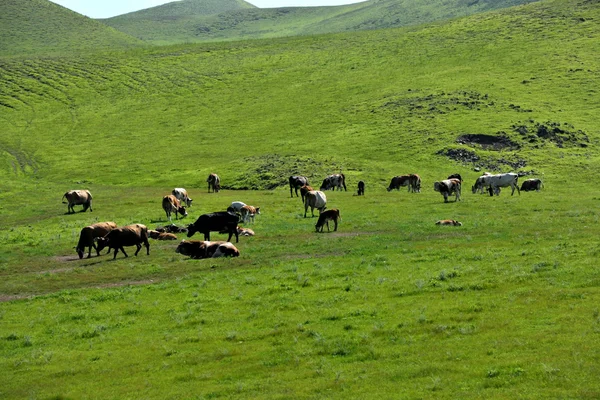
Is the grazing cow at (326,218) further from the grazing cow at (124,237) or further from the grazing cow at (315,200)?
the grazing cow at (124,237)

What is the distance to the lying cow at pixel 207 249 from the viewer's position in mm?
30625

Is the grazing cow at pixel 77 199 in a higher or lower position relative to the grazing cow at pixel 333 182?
higher

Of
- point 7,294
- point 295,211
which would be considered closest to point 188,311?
point 7,294

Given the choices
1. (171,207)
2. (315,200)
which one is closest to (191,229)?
(171,207)

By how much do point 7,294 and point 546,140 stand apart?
66729 millimetres

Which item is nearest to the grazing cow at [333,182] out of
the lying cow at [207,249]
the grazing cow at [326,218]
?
the grazing cow at [326,218]

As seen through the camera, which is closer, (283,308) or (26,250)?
(283,308)

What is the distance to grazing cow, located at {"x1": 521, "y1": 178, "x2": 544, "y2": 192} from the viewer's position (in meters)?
58.3

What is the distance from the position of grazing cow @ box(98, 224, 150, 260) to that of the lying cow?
206 centimetres

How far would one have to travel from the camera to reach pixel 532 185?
5853 cm

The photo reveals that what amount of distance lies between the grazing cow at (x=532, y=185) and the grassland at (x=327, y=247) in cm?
175

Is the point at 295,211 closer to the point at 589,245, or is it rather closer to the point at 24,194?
the point at 589,245

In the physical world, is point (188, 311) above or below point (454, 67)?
below

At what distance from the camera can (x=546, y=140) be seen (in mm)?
77062
